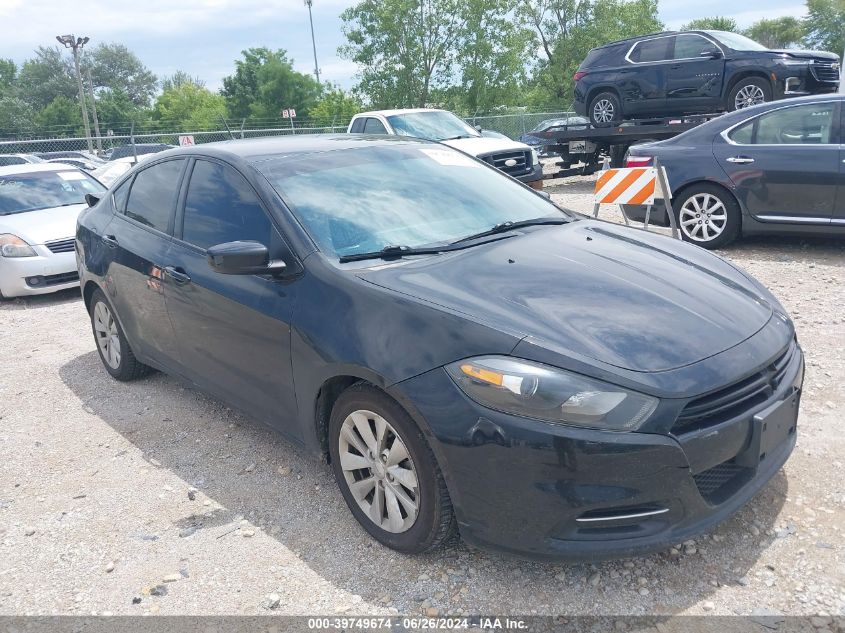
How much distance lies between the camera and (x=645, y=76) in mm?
12688

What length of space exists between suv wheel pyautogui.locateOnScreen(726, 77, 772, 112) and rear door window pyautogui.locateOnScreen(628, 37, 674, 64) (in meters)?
1.34

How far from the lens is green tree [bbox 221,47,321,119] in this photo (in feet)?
162

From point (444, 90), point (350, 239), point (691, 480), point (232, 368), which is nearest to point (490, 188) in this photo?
point (350, 239)

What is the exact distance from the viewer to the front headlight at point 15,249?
8.11m

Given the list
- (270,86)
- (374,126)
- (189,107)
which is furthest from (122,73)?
(374,126)

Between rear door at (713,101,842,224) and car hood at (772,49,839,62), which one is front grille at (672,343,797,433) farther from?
car hood at (772,49,839,62)

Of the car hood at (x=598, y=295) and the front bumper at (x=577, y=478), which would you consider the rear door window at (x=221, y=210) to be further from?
the front bumper at (x=577, y=478)

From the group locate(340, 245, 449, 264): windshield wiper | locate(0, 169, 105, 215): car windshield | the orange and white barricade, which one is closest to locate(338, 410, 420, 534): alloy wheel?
locate(340, 245, 449, 264): windshield wiper

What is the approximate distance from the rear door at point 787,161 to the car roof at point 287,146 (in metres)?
4.40

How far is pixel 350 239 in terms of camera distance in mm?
3250

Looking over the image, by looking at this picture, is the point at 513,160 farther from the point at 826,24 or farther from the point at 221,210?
the point at 826,24

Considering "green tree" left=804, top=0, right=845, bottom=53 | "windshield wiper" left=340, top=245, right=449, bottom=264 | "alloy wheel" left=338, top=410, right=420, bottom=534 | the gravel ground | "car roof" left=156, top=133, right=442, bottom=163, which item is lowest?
the gravel ground

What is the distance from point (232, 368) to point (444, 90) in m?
40.5

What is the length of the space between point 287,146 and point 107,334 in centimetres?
223
